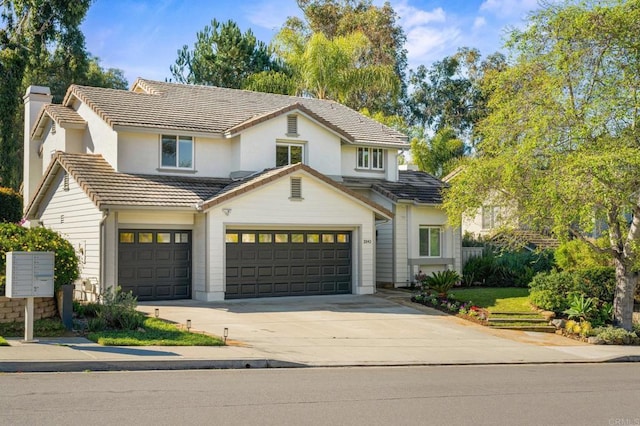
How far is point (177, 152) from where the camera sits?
2628 cm

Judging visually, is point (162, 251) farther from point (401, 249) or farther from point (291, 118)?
point (401, 249)

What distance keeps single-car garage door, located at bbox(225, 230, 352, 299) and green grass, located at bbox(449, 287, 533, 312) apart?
4.21m

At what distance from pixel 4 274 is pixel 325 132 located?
14.7 m

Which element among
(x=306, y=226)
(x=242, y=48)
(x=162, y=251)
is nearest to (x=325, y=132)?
(x=306, y=226)

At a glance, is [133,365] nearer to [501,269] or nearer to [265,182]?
[265,182]

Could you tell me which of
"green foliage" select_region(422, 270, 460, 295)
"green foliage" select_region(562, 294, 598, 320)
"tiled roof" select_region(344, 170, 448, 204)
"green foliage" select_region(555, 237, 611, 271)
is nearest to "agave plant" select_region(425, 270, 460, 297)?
"green foliage" select_region(422, 270, 460, 295)

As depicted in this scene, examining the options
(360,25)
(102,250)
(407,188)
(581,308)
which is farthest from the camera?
(360,25)

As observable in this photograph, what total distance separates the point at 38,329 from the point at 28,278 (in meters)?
1.85

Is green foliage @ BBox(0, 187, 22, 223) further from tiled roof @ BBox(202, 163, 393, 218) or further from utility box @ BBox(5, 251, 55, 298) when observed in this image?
utility box @ BBox(5, 251, 55, 298)

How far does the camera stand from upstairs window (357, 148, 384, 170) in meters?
30.9

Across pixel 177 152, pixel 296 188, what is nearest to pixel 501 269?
pixel 296 188

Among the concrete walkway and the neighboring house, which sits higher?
the neighboring house

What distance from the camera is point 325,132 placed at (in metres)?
A: 28.7

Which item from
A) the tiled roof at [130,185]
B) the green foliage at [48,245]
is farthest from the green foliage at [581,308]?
the green foliage at [48,245]
